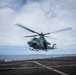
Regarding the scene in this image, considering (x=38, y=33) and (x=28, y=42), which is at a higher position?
(x=38, y=33)

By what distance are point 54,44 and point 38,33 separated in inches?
470

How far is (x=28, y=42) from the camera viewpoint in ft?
145

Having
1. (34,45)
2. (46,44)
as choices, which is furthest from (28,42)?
(46,44)

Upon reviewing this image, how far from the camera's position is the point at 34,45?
43312mm

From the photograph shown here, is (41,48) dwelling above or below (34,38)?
below

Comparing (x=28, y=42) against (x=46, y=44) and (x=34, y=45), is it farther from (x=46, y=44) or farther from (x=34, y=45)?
(x=46, y=44)

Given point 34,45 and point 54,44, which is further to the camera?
point 54,44

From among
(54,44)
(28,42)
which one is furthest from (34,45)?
(54,44)

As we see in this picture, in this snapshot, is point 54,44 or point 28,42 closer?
point 28,42

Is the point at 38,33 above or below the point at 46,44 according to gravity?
above

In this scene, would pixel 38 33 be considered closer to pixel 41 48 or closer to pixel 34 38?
pixel 34 38

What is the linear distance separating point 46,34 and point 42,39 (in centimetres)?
216

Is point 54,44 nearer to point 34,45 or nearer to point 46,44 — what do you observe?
point 46,44

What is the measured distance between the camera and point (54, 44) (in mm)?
54344
